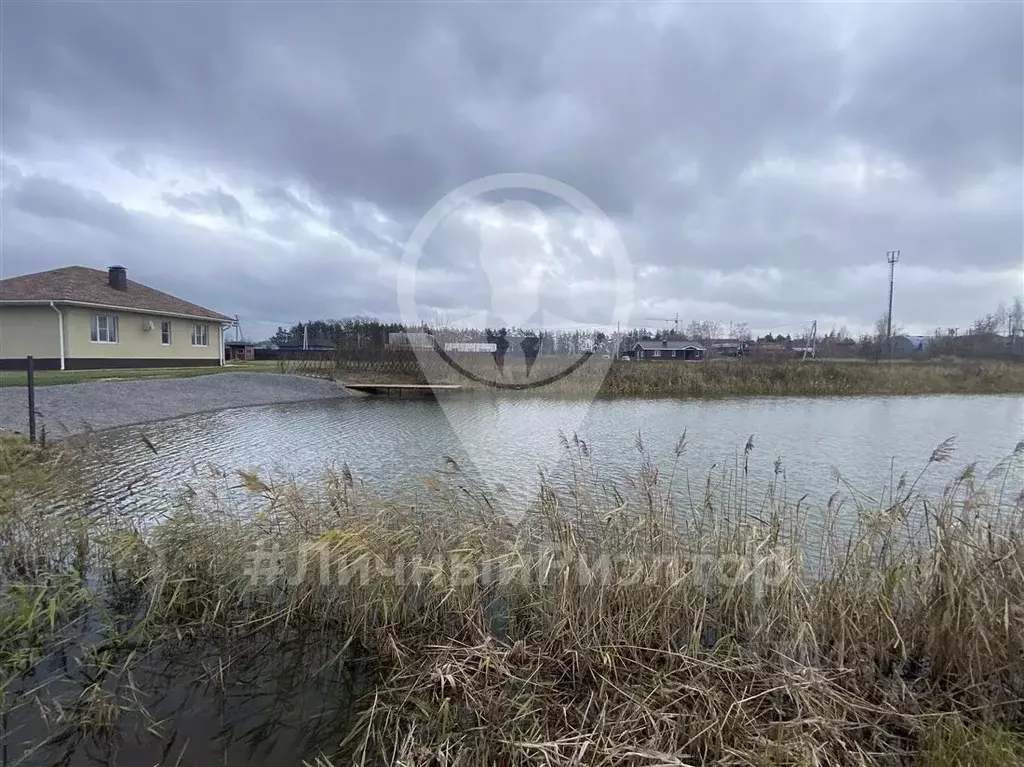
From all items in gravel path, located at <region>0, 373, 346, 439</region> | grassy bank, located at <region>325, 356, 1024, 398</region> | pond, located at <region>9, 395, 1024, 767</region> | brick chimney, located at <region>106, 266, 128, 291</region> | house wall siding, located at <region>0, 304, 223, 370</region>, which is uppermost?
brick chimney, located at <region>106, 266, 128, 291</region>

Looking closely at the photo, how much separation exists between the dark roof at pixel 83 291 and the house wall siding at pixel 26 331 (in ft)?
2.05

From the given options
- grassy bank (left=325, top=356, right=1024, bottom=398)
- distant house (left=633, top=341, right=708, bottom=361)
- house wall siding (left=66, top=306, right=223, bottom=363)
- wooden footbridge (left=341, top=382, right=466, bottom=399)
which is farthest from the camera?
distant house (left=633, top=341, right=708, bottom=361)

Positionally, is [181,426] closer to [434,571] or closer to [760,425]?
[434,571]

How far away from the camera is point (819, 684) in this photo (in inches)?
88.0

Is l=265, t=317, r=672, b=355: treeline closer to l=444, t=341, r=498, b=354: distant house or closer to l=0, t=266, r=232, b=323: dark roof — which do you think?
l=444, t=341, r=498, b=354: distant house

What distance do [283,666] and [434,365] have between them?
68.7 ft

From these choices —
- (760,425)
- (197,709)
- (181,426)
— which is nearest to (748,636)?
(197,709)

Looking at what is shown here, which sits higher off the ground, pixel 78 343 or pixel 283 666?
pixel 78 343

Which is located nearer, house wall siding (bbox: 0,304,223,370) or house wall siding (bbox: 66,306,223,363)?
house wall siding (bbox: 0,304,223,370)

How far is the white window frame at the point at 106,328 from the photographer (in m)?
19.9

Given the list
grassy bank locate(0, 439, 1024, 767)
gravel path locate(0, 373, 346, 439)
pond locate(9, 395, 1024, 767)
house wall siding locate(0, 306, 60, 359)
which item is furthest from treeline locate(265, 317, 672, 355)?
grassy bank locate(0, 439, 1024, 767)

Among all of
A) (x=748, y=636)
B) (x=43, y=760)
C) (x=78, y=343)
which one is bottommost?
(x=43, y=760)

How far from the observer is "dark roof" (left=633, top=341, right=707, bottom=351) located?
52.3 metres

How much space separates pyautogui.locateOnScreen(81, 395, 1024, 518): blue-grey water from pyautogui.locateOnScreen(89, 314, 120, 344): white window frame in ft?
32.8
